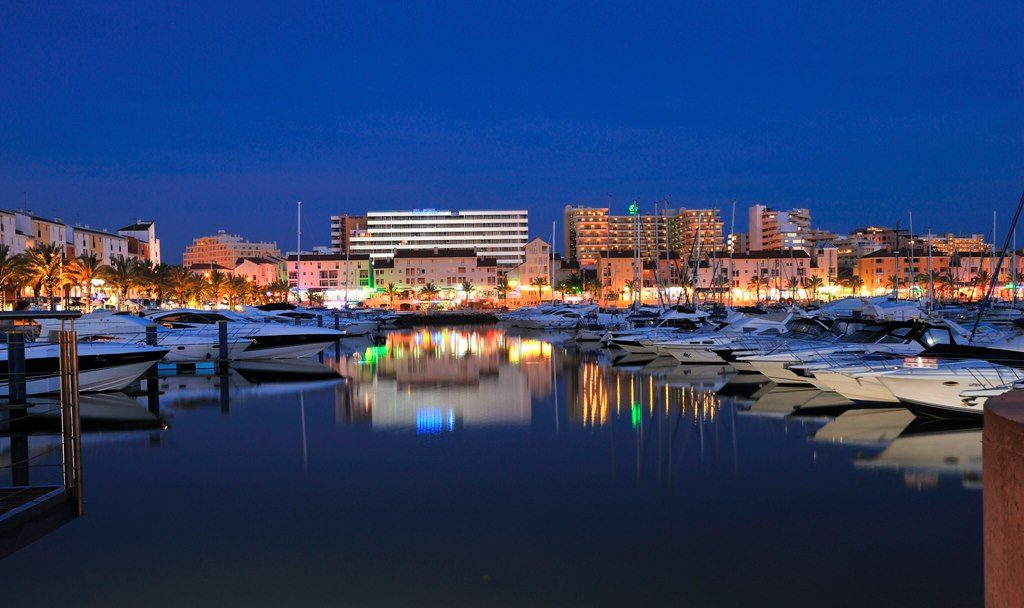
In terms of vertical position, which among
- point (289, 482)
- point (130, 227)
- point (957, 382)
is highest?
point (130, 227)

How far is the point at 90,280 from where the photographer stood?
6994 cm

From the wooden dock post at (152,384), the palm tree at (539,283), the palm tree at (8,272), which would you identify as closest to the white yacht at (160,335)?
the wooden dock post at (152,384)

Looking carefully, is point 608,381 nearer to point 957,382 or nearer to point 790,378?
point 790,378

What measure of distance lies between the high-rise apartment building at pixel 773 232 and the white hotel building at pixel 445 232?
198 ft

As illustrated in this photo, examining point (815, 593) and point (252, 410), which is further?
point (252, 410)

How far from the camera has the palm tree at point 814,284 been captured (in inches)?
5192

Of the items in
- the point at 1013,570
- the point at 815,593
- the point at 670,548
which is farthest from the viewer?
the point at 670,548

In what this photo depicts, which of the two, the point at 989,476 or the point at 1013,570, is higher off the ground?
the point at 989,476

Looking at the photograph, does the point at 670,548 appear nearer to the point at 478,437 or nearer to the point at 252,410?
the point at 478,437

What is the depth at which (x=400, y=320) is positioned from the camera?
102938 millimetres

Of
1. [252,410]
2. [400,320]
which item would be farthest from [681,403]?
[400,320]

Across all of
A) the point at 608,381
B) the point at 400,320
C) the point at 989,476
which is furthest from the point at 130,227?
the point at 989,476

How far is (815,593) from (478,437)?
12137 mm

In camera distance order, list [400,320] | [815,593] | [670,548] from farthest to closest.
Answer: [400,320]
[670,548]
[815,593]
